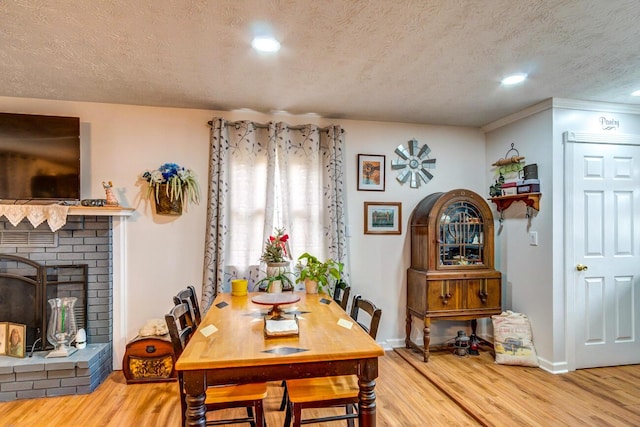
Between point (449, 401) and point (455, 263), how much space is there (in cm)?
128

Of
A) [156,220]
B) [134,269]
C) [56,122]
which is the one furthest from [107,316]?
[56,122]

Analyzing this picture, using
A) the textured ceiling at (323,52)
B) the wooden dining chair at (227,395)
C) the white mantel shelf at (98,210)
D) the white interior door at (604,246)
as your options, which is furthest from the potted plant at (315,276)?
the white interior door at (604,246)

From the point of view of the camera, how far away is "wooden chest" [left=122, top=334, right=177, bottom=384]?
2.81 metres

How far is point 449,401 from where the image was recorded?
2.56 metres

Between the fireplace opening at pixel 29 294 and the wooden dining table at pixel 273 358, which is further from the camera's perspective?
the fireplace opening at pixel 29 294

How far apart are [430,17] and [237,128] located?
2039 mm

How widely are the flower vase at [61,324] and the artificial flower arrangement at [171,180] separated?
111cm

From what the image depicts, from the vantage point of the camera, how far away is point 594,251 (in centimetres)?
309

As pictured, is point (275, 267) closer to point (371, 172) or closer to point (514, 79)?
point (371, 172)

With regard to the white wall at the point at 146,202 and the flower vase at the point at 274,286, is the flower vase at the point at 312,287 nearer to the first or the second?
the flower vase at the point at 274,286

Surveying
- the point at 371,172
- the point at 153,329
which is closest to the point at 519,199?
the point at 371,172

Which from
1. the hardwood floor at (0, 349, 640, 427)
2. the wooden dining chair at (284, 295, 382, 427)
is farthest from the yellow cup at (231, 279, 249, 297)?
the wooden dining chair at (284, 295, 382, 427)

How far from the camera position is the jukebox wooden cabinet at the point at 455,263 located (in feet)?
10.7

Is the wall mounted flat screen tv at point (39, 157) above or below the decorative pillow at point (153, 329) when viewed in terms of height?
above
